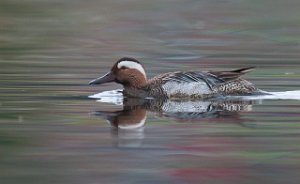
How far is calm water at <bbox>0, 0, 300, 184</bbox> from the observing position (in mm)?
9844

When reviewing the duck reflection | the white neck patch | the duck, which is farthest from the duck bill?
the duck reflection

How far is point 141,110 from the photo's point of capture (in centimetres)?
1399

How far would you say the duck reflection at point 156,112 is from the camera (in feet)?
38.6

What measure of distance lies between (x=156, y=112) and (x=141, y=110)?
369 mm

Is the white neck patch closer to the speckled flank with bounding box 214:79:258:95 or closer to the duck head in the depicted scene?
the duck head

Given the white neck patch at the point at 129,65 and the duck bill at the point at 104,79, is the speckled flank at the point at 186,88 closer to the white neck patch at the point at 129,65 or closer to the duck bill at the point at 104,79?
the white neck patch at the point at 129,65

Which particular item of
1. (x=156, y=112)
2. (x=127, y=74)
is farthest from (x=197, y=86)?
(x=156, y=112)

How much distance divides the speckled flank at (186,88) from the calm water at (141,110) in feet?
1.69

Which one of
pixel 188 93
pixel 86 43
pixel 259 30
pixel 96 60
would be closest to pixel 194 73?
pixel 188 93

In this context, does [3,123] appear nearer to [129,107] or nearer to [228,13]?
[129,107]

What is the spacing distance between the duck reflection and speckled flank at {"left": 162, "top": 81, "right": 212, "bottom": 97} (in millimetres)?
236

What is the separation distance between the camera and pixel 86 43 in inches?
889

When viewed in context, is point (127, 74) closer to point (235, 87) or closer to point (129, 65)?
point (129, 65)

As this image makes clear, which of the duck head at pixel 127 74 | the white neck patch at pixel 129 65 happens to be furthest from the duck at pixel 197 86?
the white neck patch at pixel 129 65
